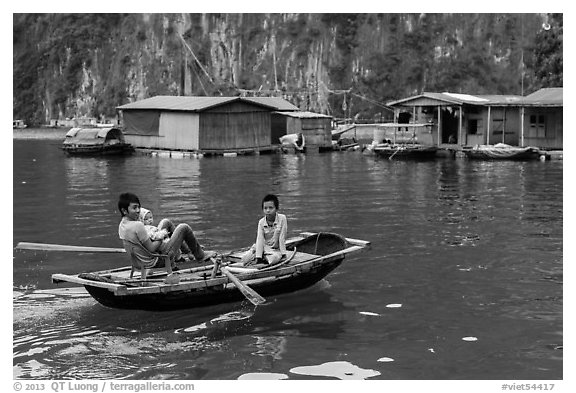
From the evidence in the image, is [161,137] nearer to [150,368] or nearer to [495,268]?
[495,268]

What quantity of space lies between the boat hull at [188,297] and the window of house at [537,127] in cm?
2789

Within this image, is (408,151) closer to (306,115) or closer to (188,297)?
(306,115)

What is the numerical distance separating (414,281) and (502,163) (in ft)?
72.6

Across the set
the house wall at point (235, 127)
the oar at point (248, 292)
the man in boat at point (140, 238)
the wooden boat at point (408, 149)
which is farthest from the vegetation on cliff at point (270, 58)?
the oar at point (248, 292)

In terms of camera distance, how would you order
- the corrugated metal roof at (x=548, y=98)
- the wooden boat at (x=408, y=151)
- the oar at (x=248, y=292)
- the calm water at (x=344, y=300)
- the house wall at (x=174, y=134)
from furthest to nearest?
the house wall at (x=174, y=134), the wooden boat at (x=408, y=151), the corrugated metal roof at (x=548, y=98), the oar at (x=248, y=292), the calm water at (x=344, y=300)

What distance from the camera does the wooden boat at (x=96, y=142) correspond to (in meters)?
40.6

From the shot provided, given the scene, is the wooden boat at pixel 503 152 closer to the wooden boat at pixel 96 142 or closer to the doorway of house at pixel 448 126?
the doorway of house at pixel 448 126

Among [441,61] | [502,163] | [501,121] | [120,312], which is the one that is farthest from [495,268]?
[441,61]

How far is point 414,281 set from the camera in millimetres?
12328

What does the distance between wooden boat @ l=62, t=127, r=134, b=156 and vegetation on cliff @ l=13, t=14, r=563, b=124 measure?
2119 centimetres

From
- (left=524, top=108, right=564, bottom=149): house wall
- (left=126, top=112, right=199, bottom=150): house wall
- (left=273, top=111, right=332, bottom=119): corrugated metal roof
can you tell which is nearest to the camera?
(left=524, top=108, right=564, bottom=149): house wall

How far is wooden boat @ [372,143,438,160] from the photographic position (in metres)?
36.5

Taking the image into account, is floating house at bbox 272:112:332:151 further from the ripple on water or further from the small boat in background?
the small boat in background

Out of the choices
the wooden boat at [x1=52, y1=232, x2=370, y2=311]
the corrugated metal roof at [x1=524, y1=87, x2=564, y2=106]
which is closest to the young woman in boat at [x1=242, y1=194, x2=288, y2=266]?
the wooden boat at [x1=52, y1=232, x2=370, y2=311]
